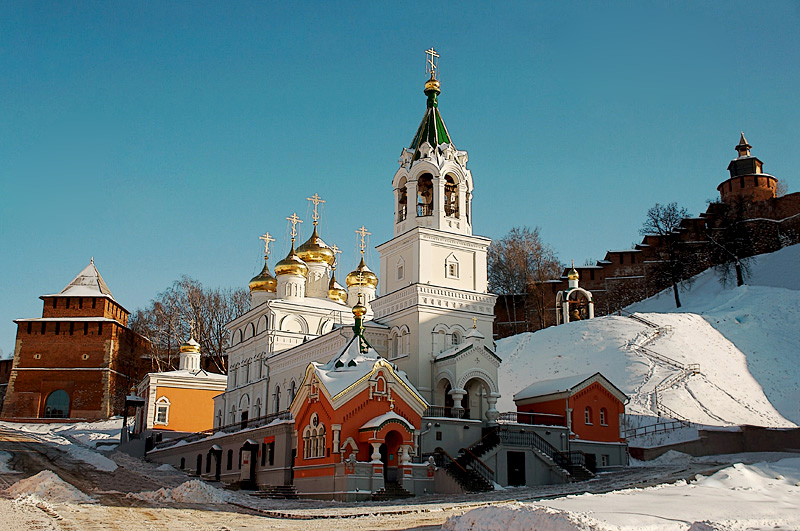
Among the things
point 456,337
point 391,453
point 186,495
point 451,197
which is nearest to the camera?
point 186,495

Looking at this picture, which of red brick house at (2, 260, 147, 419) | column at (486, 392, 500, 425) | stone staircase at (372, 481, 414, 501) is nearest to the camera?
stone staircase at (372, 481, 414, 501)

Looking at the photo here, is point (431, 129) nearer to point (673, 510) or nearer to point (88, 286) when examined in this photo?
point (673, 510)

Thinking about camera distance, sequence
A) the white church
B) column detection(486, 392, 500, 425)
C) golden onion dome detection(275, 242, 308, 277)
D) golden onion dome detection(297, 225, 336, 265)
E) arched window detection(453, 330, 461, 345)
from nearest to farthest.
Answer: the white church < column detection(486, 392, 500, 425) < arched window detection(453, 330, 461, 345) < golden onion dome detection(275, 242, 308, 277) < golden onion dome detection(297, 225, 336, 265)

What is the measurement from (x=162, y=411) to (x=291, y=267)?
1063 cm

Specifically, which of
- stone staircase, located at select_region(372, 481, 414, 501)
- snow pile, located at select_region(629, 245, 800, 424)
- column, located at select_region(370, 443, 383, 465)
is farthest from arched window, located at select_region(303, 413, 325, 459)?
snow pile, located at select_region(629, 245, 800, 424)

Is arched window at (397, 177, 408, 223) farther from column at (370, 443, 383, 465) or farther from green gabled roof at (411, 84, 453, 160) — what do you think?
column at (370, 443, 383, 465)

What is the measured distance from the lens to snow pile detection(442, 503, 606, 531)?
8.80m

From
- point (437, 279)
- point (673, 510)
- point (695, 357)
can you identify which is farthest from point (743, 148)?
point (673, 510)

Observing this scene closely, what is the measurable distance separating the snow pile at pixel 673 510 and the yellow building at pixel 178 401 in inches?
1093

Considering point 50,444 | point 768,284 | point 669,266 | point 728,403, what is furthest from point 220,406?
point 768,284

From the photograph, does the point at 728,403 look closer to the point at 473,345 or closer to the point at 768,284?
the point at 473,345

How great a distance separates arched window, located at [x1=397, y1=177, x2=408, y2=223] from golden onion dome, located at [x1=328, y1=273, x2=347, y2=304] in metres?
10.2

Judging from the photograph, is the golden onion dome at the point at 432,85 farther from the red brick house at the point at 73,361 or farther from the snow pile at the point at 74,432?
the red brick house at the point at 73,361

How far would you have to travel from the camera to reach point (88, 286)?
54.2m
